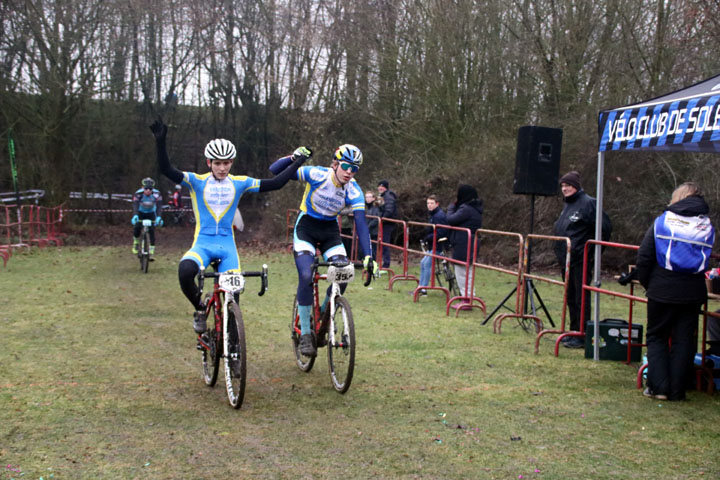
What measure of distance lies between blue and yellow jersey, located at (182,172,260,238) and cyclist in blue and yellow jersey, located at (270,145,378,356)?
501 millimetres

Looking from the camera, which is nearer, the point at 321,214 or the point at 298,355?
the point at 321,214

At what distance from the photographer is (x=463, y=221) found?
11.5m

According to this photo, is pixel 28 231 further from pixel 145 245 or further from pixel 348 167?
pixel 348 167

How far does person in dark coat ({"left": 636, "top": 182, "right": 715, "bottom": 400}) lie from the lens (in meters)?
5.96

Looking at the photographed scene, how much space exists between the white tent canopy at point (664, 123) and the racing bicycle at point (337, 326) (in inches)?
104

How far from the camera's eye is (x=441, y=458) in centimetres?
465

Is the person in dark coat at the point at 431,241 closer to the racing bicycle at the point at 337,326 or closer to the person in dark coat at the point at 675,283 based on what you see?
the racing bicycle at the point at 337,326

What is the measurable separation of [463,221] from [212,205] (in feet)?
19.3

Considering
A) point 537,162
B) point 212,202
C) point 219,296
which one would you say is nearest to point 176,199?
point 537,162

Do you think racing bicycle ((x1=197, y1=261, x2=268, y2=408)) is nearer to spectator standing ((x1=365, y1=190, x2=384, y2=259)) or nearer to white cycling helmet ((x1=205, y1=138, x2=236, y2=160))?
white cycling helmet ((x1=205, y1=138, x2=236, y2=160))

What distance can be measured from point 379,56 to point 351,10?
3.49m

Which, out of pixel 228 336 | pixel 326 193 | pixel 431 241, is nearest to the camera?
pixel 228 336

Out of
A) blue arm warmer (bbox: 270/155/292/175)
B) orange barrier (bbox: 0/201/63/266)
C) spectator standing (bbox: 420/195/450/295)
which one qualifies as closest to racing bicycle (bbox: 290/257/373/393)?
blue arm warmer (bbox: 270/155/292/175)

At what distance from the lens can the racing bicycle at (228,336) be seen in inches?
217
